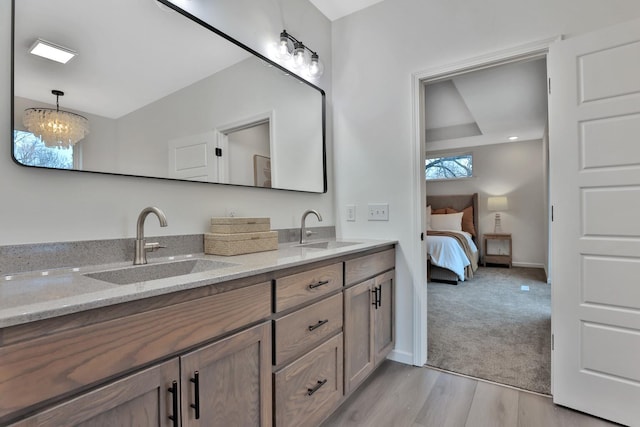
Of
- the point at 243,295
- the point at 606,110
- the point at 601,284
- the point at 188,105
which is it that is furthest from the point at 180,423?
the point at 606,110

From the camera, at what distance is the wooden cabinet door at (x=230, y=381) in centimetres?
90

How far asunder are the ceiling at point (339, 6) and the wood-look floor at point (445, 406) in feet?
8.66

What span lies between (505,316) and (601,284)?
1.70 meters

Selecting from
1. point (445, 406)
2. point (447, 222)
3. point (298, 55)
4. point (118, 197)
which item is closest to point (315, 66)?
point (298, 55)

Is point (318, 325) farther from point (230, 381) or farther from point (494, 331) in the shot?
point (494, 331)

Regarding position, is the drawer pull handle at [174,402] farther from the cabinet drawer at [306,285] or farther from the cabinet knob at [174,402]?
the cabinet drawer at [306,285]

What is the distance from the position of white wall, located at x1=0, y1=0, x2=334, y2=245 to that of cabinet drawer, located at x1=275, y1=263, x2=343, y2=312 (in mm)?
593

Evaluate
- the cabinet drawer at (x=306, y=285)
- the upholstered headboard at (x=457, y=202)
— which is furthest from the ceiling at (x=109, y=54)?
the upholstered headboard at (x=457, y=202)

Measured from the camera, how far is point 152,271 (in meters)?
1.24

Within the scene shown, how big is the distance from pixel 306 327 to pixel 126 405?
70cm

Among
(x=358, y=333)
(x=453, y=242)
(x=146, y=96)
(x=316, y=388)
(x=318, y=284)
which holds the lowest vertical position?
(x=316, y=388)

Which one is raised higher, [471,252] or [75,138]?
[75,138]

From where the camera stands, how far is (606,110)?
5.18ft

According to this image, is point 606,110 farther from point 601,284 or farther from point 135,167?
point 135,167
